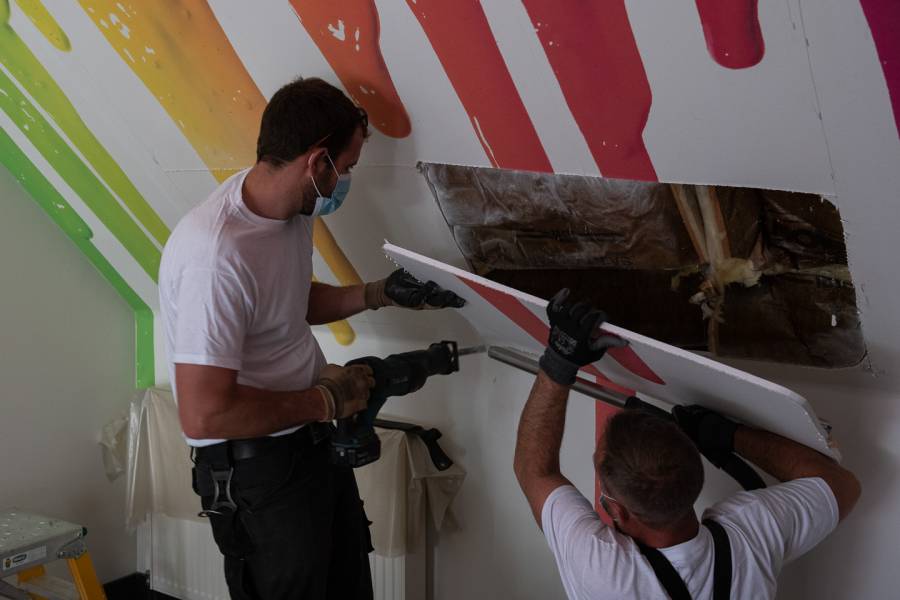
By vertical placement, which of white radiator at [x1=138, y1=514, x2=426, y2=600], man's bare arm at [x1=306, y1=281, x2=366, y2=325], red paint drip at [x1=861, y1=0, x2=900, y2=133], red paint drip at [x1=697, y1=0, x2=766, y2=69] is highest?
red paint drip at [x1=697, y1=0, x2=766, y2=69]

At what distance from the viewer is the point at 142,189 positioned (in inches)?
98.9

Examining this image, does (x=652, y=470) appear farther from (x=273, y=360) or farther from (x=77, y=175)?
(x=77, y=175)

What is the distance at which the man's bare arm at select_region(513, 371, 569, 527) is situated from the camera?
1.46m

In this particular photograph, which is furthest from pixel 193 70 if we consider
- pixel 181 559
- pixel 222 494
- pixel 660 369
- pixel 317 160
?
pixel 181 559

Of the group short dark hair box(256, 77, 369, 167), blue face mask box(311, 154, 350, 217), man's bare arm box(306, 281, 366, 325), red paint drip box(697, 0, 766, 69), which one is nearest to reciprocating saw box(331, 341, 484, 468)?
man's bare arm box(306, 281, 366, 325)

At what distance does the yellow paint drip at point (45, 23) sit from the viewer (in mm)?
2055

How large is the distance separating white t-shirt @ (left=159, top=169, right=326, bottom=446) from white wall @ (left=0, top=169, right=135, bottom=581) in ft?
4.39

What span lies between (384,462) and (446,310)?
50 centimetres

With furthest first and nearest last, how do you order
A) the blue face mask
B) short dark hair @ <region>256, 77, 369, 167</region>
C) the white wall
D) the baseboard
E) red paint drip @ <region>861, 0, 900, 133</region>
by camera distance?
the baseboard → the white wall → the blue face mask → short dark hair @ <region>256, 77, 369, 167</region> → red paint drip @ <region>861, 0, 900, 133</region>

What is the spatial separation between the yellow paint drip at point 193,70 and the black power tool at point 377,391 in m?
0.64

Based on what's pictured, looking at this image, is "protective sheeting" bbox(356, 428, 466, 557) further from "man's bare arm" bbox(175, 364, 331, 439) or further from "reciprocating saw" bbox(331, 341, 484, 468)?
"man's bare arm" bbox(175, 364, 331, 439)

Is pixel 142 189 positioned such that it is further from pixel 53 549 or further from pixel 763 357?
pixel 763 357

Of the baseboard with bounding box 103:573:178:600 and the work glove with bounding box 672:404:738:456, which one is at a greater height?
the work glove with bounding box 672:404:738:456

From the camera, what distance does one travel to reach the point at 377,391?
1.86 meters
